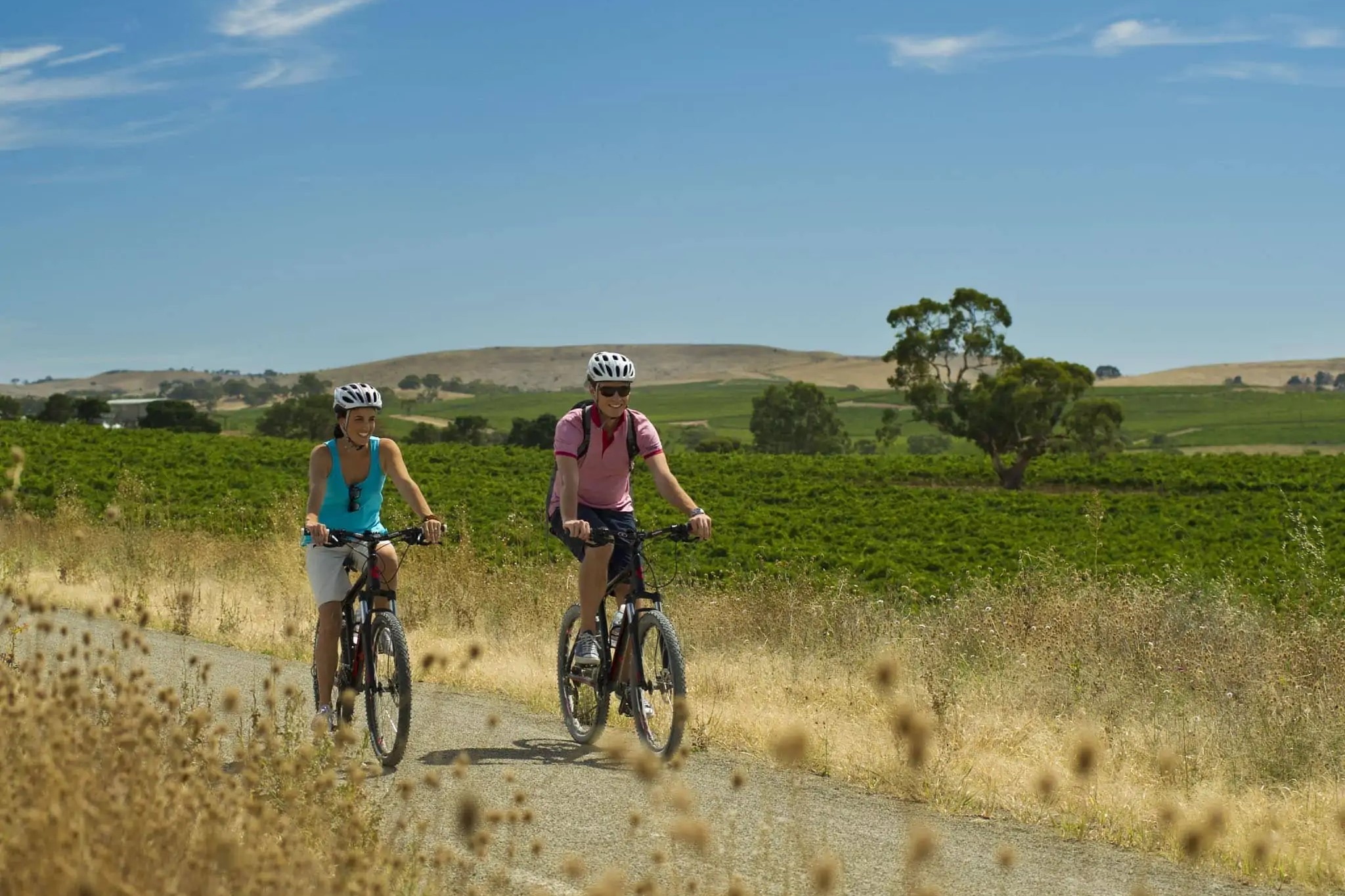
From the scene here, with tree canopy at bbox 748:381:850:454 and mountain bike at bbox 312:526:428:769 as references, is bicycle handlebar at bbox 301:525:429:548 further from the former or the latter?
tree canopy at bbox 748:381:850:454

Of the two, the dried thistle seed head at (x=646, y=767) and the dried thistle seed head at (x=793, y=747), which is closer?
the dried thistle seed head at (x=793, y=747)

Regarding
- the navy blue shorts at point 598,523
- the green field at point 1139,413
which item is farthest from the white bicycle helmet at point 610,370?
the green field at point 1139,413

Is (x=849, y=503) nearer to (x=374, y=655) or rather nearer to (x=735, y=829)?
(x=374, y=655)

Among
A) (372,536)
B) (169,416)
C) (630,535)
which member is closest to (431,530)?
(372,536)

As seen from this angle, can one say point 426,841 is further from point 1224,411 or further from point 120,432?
point 1224,411

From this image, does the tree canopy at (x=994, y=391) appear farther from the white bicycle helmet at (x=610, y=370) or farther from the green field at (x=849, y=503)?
the white bicycle helmet at (x=610, y=370)

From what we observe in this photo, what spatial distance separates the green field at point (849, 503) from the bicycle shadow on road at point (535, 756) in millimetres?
6329

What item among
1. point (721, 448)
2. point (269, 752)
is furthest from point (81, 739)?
point (721, 448)

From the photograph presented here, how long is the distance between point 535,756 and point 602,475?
5.06 feet

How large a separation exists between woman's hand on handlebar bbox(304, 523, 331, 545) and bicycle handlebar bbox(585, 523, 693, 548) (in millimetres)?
1322

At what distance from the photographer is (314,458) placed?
7.46 meters

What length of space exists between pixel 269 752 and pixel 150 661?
5.55m

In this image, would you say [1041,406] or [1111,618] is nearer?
[1111,618]

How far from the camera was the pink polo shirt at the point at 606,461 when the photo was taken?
7707 millimetres
